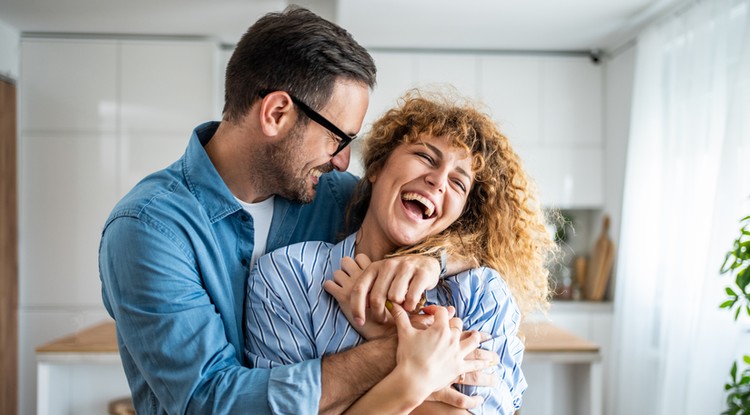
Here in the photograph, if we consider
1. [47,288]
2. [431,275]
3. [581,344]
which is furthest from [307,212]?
[47,288]

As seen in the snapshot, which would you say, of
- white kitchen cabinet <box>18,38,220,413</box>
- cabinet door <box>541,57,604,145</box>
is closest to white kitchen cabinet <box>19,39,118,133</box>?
white kitchen cabinet <box>18,38,220,413</box>

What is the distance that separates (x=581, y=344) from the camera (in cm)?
325

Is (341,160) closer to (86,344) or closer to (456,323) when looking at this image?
(456,323)

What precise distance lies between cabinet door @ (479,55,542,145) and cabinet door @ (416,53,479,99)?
7 centimetres

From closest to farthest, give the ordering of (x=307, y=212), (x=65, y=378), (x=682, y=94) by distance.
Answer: (x=307, y=212), (x=65, y=378), (x=682, y=94)

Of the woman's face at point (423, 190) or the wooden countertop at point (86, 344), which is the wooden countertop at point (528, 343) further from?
the woman's face at point (423, 190)

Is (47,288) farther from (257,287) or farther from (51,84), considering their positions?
(257,287)

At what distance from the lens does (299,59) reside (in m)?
1.61

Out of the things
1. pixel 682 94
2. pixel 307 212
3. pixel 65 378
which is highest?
pixel 682 94

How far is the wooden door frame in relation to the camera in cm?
473

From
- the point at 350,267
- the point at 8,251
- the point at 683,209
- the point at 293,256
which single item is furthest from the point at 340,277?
the point at 8,251

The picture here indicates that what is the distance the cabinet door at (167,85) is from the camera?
16.4ft

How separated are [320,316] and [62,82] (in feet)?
14.1

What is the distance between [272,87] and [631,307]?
11.5 ft
